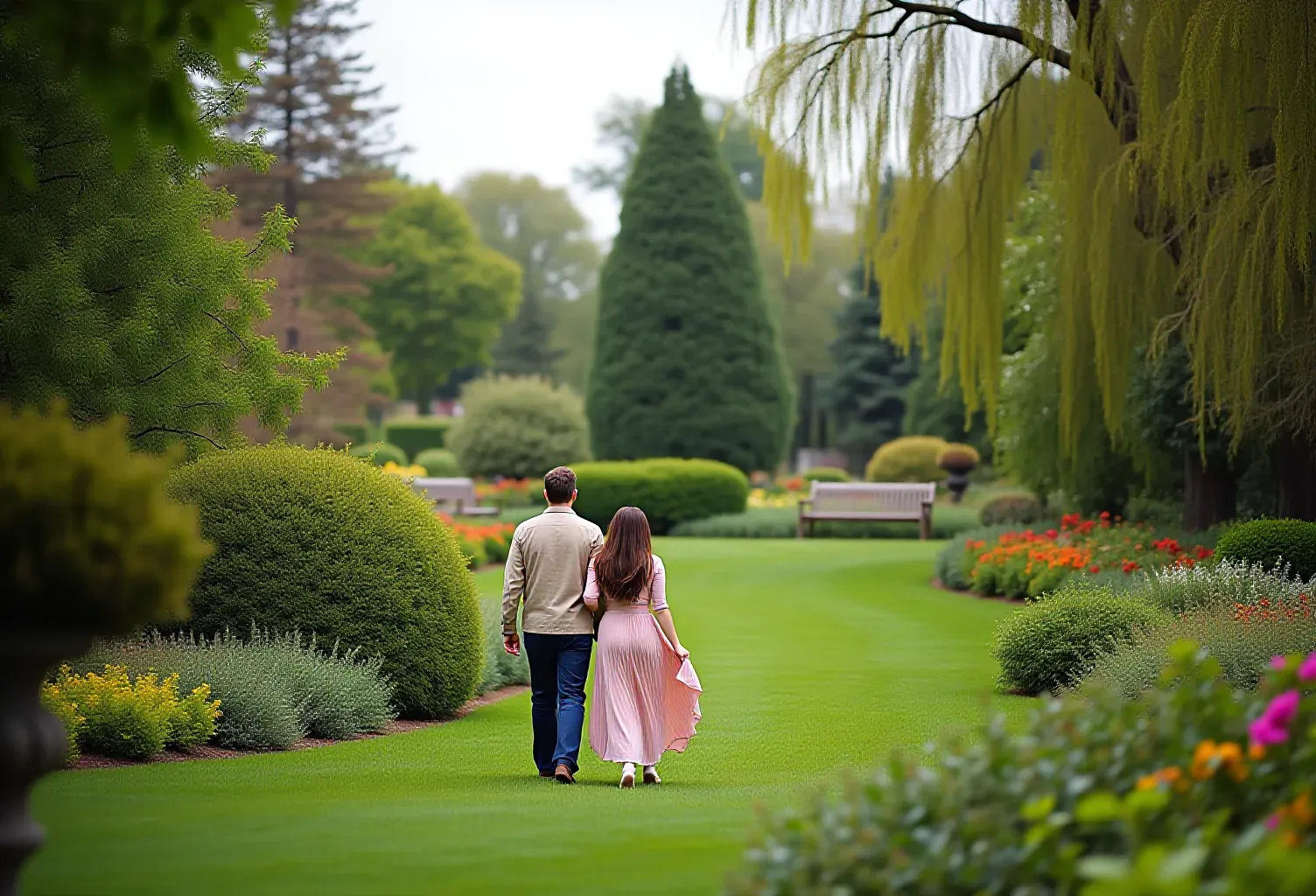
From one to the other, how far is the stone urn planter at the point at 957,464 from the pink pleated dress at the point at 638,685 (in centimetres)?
3116

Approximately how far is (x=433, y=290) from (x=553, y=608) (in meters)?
53.0

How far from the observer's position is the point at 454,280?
197ft

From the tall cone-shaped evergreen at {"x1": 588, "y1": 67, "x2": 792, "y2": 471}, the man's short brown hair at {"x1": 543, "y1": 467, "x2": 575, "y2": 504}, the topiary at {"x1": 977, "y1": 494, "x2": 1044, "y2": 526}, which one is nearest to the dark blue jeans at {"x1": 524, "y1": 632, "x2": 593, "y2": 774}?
the man's short brown hair at {"x1": 543, "y1": 467, "x2": 575, "y2": 504}

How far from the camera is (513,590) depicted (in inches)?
335

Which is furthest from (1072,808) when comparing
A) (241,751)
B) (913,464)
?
(913,464)

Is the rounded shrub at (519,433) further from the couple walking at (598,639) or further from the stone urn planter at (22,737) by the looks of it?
the stone urn planter at (22,737)

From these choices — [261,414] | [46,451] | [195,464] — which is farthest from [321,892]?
[261,414]

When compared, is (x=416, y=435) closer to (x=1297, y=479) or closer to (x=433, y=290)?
(x=433, y=290)

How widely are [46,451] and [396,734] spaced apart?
234 inches

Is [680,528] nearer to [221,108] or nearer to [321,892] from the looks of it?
[221,108]

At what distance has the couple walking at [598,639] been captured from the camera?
8.33 meters

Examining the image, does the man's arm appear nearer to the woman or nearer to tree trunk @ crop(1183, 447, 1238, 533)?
the woman

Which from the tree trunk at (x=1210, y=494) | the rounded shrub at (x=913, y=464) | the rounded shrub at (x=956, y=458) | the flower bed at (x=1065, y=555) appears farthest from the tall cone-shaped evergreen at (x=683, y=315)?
the tree trunk at (x=1210, y=494)

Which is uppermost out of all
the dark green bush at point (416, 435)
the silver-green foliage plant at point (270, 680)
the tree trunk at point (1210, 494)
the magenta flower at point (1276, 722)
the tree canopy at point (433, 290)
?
the tree canopy at point (433, 290)
